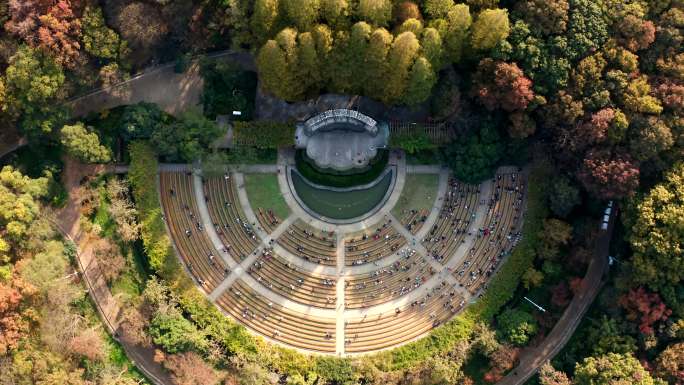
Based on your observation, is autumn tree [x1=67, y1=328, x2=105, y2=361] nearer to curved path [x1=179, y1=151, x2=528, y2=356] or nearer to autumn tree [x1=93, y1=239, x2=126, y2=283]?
autumn tree [x1=93, y1=239, x2=126, y2=283]

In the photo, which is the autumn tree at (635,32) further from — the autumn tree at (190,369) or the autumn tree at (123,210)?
the autumn tree at (190,369)

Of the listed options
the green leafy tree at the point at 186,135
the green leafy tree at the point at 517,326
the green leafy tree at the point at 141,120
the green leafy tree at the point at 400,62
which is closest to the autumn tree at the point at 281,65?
the green leafy tree at the point at 186,135

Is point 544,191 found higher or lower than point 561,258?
higher

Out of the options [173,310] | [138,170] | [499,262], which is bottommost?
[173,310]

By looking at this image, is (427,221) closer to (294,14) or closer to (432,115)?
(432,115)

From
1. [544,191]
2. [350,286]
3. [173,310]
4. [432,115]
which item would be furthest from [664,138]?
[173,310]

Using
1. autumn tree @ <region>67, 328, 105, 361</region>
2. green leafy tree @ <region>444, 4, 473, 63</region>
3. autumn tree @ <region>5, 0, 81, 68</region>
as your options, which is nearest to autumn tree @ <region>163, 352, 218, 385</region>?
autumn tree @ <region>67, 328, 105, 361</region>
